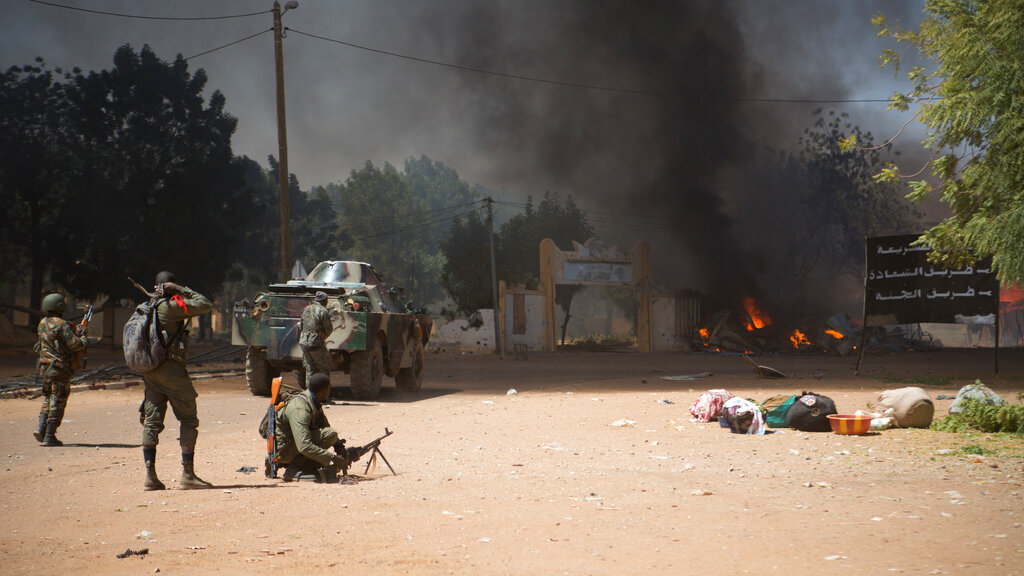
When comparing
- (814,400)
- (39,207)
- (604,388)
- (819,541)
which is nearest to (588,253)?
(604,388)

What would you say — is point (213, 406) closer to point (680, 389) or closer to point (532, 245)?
point (680, 389)

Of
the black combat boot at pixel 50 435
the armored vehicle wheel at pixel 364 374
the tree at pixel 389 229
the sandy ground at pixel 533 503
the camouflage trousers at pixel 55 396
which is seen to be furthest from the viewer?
the tree at pixel 389 229

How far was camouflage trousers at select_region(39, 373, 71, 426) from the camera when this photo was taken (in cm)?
871

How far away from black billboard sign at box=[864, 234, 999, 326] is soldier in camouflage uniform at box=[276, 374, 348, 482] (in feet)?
44.7

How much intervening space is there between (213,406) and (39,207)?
25.3 metres

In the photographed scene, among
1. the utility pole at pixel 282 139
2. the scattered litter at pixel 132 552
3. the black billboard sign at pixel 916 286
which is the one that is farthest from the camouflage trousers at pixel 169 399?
the black billboard sign at pixel 916 286

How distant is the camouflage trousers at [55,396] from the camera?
8712mm

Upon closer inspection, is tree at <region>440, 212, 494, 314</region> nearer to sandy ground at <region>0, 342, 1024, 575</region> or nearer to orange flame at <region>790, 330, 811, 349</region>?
orange flame at <region>790, 330, 811, 349</region>

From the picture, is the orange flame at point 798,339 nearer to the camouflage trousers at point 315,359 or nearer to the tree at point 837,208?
the tree at point 837,208

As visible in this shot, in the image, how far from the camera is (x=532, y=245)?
45.8m

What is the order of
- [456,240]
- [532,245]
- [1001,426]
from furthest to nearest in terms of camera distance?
[456,240] → [532,245] → [1001,426]

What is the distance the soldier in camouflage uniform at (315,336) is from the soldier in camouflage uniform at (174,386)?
16.7 feet

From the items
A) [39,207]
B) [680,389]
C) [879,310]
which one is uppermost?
[39,207]

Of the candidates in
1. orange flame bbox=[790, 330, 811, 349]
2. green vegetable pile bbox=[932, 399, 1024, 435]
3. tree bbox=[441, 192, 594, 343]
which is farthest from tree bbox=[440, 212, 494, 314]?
green vegetable pile bbox=[932, 399, 1024, 435]
